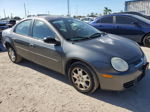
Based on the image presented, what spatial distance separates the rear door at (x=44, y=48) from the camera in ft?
10.9

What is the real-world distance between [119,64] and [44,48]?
5.70 feet

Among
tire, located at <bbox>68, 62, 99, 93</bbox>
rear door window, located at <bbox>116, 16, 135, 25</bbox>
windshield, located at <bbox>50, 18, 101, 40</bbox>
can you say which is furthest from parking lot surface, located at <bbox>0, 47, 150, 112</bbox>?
rear door window, located at <bbox>116, 16, 135, 25</bbox>

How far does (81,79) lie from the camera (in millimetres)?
3059

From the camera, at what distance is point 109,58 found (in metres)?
2.68

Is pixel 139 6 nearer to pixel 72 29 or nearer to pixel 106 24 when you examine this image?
Answer: pixel 106 24

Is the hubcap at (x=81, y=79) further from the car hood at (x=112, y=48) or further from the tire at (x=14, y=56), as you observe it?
the tire at (x=14, y=56)

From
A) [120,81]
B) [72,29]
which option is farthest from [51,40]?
[120,81]

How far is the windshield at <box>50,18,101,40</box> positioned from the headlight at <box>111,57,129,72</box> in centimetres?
98

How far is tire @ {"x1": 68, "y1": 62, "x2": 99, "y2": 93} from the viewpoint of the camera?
2.84 m

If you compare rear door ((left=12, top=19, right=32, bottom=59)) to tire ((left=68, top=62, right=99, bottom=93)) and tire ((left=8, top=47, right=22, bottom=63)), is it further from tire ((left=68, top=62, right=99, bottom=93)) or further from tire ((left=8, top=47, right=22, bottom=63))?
tire ((left=68, top=62, right=99, bottom=93))

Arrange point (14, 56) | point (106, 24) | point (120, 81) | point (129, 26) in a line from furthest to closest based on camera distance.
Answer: point (106, 24)
point (129, 26)
point (14, 56)
point (120, 81)

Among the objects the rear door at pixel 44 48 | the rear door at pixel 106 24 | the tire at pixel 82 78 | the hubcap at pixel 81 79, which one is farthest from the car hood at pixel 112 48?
the rear door at pixel 106 24

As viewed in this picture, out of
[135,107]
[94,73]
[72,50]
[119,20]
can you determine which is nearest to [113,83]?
[94,73]

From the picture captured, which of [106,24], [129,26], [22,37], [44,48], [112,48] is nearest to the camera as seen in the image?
[112,48]
